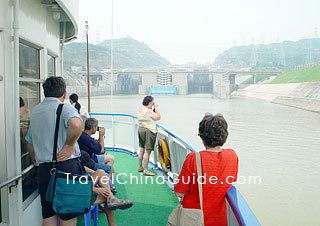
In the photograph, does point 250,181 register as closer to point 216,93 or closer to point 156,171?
point 156,171

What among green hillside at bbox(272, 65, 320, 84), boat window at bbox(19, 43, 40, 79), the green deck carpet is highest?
green hillside at bbox(272, 65, 320, 84)

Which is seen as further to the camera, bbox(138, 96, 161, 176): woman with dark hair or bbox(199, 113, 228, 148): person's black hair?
bbox(138, 96, 161, 176): woman with dark hair

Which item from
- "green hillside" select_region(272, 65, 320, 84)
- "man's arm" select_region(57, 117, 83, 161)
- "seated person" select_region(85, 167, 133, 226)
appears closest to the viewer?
"man's arm" select_region(57, 117, 83, 161)

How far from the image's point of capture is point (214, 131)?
1.83 m

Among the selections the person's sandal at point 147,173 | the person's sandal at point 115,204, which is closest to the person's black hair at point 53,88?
the person's sandal at point 115,204

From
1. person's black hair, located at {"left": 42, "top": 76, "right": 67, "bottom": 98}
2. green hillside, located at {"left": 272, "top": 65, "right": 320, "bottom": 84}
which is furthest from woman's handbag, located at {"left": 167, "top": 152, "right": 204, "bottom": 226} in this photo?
green hillside, located at {"left": 272, "top": 65, "right": 320, "bottom": 84}

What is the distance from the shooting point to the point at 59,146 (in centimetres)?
206

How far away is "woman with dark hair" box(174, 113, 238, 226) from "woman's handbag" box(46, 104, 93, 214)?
22.7 inches

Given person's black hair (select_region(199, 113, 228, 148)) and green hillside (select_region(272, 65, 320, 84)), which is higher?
green hillside (select_region(272, 65, 320, 84))

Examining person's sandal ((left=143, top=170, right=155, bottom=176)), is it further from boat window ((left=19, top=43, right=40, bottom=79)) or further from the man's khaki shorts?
boat window ((left=19, top=43, right=40, bottom=79))

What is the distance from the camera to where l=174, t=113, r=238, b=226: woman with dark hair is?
1799mm

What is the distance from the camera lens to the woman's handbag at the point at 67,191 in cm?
204

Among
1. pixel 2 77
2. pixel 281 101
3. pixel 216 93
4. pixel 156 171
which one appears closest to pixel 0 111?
pixel 2 77

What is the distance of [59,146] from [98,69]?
2872 cm
